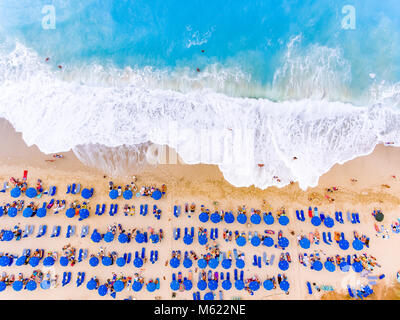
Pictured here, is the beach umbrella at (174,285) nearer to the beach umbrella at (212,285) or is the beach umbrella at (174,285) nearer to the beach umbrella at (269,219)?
the beach umbrella at (212,285)

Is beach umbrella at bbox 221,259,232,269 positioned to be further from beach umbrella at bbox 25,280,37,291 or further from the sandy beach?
beach umbrella at bbox 25,280,37,291

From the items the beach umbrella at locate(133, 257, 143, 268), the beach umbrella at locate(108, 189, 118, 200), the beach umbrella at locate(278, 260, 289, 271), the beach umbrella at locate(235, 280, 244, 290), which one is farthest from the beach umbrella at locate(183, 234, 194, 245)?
the beach umbrella at locate(278, 260, 289, 271)

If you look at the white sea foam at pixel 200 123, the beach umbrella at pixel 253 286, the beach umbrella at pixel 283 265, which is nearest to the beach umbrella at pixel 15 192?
the white sea foam at pixel 200 123

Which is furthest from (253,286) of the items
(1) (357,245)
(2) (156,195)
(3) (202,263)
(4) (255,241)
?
(2) (156,195)

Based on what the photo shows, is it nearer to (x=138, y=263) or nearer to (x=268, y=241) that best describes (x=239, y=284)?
(x=268, y=241)

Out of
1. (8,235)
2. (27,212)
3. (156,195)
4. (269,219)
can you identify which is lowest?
(8,235)

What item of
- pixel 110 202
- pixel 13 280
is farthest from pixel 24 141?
pixel 13 280
